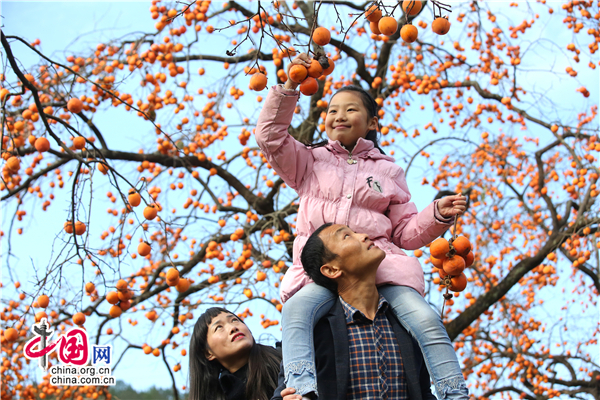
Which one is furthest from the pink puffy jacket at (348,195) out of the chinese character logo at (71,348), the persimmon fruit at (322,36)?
the chinese character logo at (71,348)

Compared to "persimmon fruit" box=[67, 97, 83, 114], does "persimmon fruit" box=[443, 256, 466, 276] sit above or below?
below

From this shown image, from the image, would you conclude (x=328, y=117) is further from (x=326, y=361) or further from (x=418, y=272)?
(x=326, y=361)

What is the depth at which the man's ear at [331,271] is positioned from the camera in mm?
1738

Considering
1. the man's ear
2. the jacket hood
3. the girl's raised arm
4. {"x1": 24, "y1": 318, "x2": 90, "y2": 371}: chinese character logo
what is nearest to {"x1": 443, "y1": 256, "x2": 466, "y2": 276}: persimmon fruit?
the man's ear

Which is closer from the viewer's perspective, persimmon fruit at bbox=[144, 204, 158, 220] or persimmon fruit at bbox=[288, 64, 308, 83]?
persimmon fruit at bbox=[288, 64, 308, 83]

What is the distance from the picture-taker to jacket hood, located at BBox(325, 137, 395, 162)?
2021 mm

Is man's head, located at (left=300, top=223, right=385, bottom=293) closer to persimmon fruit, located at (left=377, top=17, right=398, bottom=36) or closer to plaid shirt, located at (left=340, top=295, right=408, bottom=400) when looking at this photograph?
plaid shirt, located at (left=340, top=295, right=408, bottom=400)

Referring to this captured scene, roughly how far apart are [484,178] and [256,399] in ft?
14.4

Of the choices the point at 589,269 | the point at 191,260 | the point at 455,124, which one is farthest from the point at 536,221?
the point at 191,260

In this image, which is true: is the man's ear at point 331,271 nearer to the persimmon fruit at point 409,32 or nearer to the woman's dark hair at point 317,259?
the woman's dark hair at point 317,259

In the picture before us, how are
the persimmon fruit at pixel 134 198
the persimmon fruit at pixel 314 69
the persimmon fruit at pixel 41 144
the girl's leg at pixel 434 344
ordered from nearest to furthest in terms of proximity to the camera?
the girl's leg at pixel 434 344
the persimmon fruit at pixel 314 69
the persimmon fruit at pixel 134 198
the persimmon fruit at pixel 41 144

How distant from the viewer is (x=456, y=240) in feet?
5.80

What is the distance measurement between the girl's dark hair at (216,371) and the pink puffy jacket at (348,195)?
580mm

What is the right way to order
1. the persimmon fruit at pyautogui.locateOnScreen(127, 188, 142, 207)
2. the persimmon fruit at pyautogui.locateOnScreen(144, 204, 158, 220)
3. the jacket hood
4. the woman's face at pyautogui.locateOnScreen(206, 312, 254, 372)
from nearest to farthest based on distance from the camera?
the jacket hood < the woman's face at pyautogui.locateOnScreen(206, 312, 254, 372) < the persimmon fruit at pyautogui.locateOnScreen(144, 204, 158, 220) < the persimmon fruit at pyautogui.locateOnScreen(127, 188, 142, 207)
